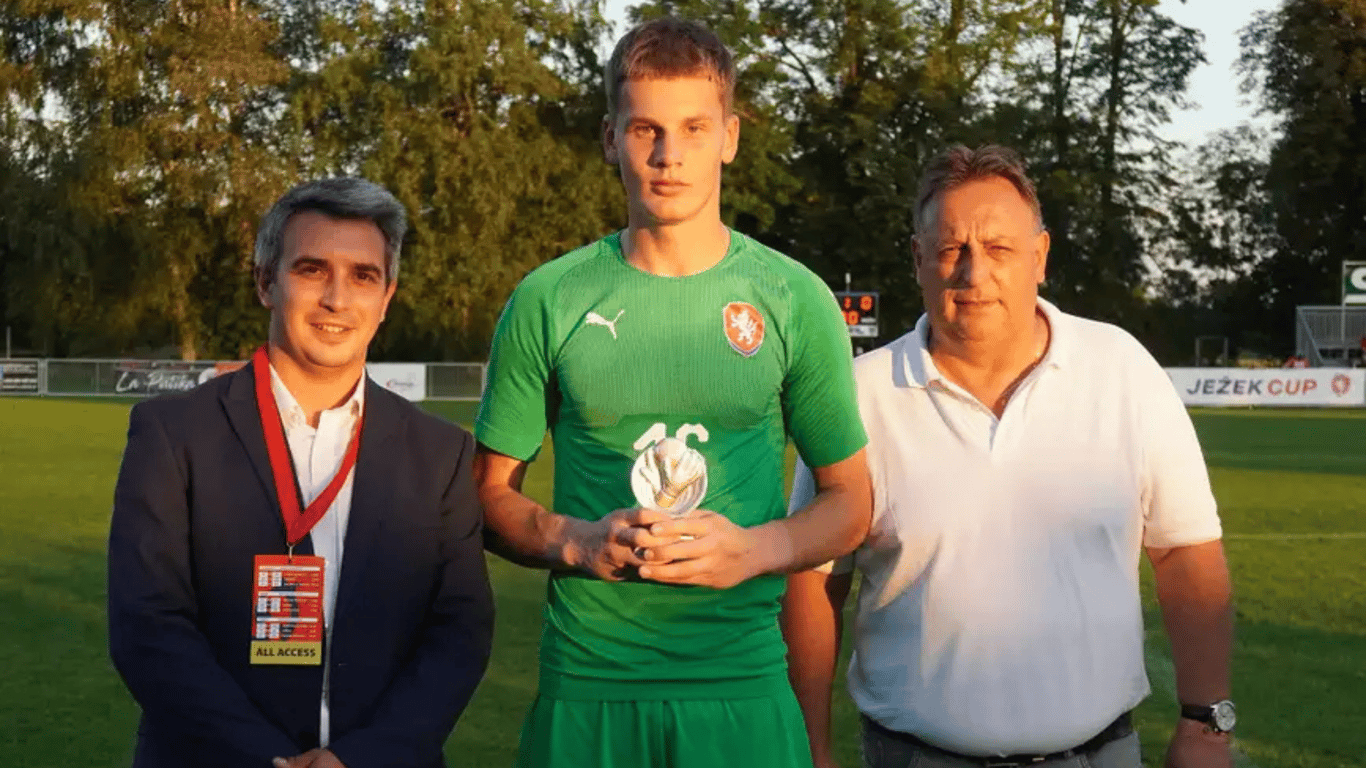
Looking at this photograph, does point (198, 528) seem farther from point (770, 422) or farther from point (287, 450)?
point (770, 422)

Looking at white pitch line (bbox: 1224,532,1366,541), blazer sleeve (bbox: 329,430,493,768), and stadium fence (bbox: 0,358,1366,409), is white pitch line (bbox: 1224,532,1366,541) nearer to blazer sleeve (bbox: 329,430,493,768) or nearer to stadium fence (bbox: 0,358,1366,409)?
blazer sleeve (bbox: 329,430,493,768)

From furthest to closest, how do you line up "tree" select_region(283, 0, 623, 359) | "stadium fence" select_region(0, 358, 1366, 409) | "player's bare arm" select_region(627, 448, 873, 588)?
"tree" select_region(283, 0, 623, 359)
"stadium fence" select_region(0, 358, 1366, 409)
"player's bare arm" select_region(627, 448, 873, 588)

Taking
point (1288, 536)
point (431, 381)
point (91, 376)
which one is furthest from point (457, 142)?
point (1288, 536)

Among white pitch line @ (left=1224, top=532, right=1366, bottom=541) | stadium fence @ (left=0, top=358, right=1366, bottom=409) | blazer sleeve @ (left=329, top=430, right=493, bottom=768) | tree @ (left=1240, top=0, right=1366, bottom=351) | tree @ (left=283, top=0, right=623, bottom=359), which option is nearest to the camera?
blazer sleeve @ (left=329, top=430, right=493, bottom=768)

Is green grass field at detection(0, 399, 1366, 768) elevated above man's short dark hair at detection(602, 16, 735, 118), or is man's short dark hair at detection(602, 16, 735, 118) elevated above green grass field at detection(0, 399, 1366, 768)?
man's short dark hair at detection(602, 16, 735, 118)

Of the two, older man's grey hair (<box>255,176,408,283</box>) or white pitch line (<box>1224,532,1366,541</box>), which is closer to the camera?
older man's grey hair (<box>255,176,408,283</box>)

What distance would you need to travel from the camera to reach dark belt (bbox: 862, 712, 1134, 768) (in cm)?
374

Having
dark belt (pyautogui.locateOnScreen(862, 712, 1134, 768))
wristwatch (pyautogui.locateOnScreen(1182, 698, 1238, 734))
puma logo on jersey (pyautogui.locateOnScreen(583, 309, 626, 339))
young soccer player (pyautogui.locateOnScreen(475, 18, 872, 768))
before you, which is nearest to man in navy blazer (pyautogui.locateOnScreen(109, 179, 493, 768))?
young soccer player (pyautogui.locateOnScreen(475, 18, 872, 768))

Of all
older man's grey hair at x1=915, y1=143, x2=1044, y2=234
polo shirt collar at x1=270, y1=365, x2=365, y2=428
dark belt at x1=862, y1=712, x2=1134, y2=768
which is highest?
older man's grey hair at x1=915, y1=143, x2=1044, y2=234

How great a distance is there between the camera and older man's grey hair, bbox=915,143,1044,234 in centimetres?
388

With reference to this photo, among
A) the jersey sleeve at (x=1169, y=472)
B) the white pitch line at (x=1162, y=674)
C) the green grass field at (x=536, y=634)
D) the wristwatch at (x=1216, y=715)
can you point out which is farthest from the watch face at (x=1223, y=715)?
the white pitch line at (x=1162, y=674)

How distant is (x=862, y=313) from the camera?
4028 cm

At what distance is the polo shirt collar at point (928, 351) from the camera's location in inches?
151

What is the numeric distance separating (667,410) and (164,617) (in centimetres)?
106
